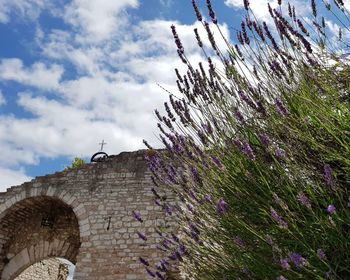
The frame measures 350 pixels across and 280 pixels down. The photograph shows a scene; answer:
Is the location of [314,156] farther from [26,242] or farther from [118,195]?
[26,242]

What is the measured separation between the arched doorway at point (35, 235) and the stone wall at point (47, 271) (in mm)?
971

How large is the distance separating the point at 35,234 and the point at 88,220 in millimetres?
2120

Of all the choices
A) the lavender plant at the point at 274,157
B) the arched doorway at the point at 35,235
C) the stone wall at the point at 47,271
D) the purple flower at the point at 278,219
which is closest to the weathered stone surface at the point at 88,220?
the arched doorway at the point at 35,235

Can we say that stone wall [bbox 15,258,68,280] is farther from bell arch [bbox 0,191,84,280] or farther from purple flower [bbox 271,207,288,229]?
purple flower [bbox 271,207,288,229]

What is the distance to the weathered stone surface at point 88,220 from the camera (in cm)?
693

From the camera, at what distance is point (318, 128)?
219 centimetres

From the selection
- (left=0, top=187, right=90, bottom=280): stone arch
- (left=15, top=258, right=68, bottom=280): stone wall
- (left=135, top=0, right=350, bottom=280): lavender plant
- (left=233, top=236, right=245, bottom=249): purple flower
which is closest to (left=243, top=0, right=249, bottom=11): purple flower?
(left=135, top=0, right=350, bottom=280): lavender plant

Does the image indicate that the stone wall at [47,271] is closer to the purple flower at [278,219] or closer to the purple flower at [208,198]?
the purple flower at [208,198]

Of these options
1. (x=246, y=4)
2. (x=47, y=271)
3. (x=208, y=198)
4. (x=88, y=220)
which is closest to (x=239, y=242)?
(x=208, y=198)

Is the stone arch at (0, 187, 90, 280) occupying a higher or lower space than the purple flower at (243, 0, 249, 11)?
higher

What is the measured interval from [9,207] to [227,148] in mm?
6684

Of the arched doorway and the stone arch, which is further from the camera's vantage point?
the arched doorway

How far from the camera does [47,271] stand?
10828 mm

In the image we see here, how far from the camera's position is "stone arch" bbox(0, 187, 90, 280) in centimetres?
845
